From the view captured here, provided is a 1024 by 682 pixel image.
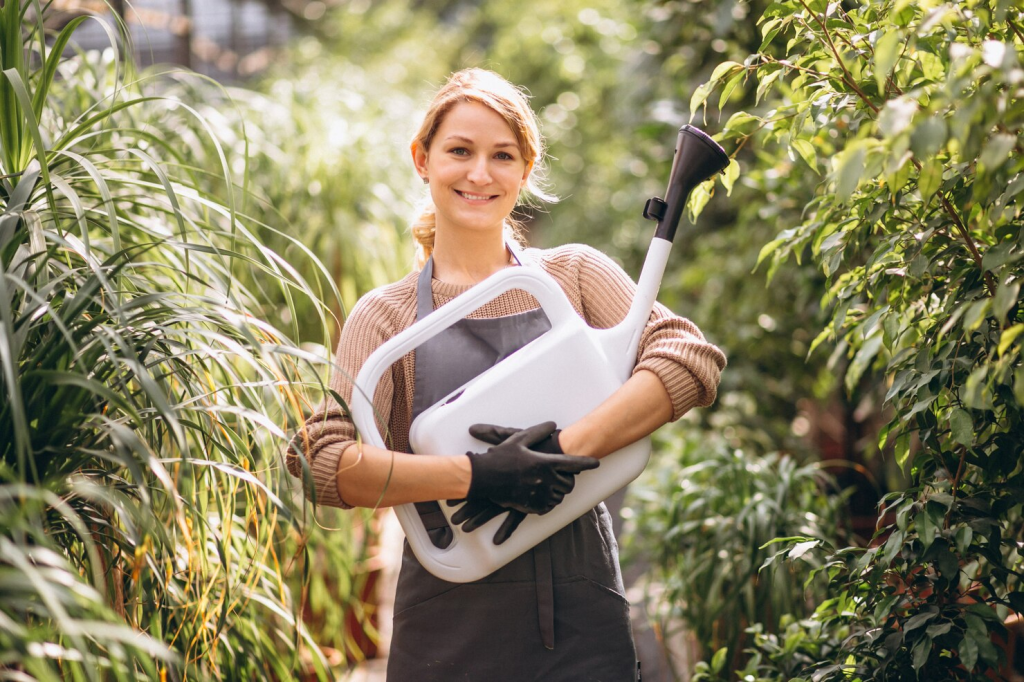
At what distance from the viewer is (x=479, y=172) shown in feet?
4.49

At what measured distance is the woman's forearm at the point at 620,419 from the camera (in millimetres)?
A: 1249

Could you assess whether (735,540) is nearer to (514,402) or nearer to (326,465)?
(514,402)

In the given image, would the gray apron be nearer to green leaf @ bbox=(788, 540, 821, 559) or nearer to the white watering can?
the white watering can

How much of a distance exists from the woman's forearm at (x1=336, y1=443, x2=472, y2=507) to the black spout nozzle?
0.46 m

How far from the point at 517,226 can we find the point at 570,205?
4753 mm

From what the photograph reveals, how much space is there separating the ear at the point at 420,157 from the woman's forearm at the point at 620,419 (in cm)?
49

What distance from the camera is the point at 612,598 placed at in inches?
54.7

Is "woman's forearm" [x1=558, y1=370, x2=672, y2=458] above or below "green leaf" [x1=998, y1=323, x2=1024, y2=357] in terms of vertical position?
below

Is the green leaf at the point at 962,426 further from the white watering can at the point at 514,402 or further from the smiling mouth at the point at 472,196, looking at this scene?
the smiling mouth at the point at 472,196

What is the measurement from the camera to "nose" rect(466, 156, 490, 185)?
1365mm

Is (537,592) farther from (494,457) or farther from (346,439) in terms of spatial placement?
(346,439)

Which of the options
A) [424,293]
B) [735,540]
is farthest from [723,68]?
[735,540]

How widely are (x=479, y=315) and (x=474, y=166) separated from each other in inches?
8.9

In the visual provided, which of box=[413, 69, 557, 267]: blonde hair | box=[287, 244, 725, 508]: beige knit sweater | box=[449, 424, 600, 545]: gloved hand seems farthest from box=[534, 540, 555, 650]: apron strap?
box=[413, 69, 557, 267]: blonde hair
